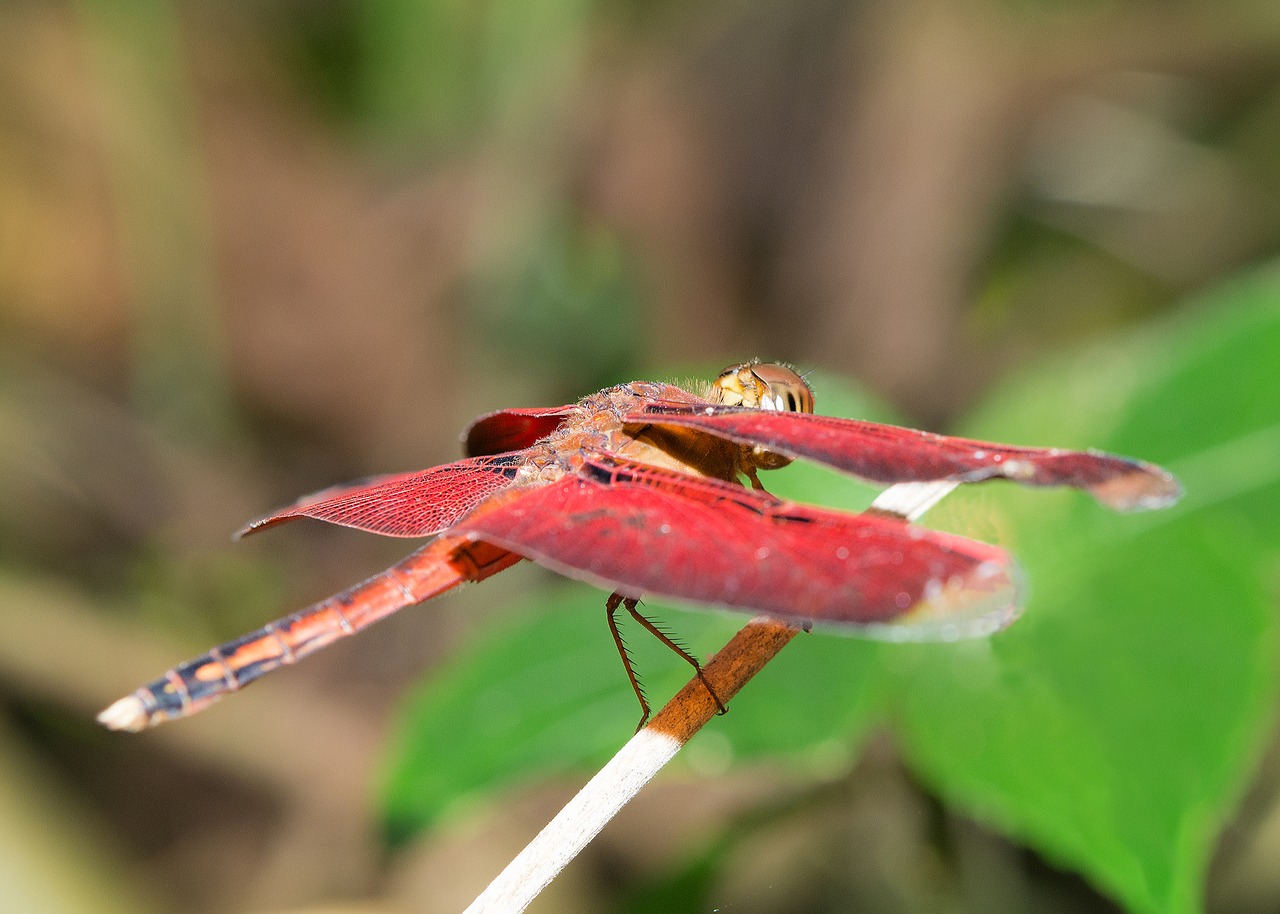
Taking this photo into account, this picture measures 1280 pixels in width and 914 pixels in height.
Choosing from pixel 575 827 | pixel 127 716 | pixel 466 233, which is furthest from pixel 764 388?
pixel 466 233

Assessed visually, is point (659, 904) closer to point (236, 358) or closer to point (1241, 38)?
point (236, 358)

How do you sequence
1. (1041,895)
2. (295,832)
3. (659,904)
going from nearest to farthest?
(659,904) → (1041,895) → (295,832)

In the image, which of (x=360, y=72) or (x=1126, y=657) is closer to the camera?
(x=1126, y=657)

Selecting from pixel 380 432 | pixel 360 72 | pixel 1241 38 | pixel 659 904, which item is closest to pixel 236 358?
pixel 380 432

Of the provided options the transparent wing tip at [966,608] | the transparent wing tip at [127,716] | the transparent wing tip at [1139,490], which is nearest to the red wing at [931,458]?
the transparent wing tip at [1139,490]

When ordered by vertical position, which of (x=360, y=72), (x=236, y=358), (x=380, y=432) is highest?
(x=360, y=72)

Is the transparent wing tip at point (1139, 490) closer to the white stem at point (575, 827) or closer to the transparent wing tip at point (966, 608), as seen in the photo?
the transparent wing tip at point (966, 608)

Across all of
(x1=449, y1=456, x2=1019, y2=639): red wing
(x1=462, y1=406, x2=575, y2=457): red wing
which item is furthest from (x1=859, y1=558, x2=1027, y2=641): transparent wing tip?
(x1=462, y1=406, x2=575, y2=457): red wing

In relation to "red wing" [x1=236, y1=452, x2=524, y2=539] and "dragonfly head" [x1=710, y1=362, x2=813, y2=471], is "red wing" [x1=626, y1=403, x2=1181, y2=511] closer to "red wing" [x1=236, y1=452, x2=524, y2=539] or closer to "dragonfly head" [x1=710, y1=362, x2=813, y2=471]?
"dragonfly head" [x1=710, y1=362, x2=813, y2=471]
